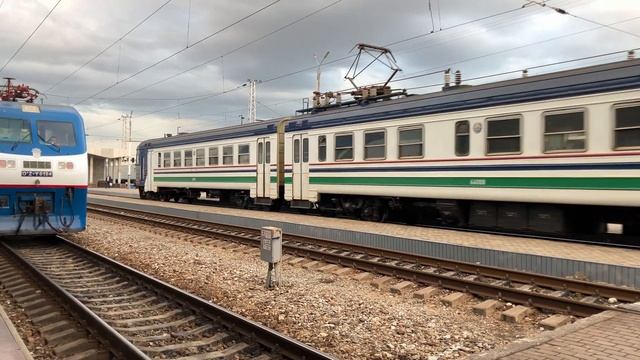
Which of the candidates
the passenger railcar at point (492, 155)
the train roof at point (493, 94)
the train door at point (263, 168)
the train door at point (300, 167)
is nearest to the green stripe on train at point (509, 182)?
the passenger railcar at point (492, 155)

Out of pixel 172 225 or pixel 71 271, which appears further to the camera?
pixel 172 225

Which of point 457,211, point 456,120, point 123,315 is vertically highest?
point 456,120

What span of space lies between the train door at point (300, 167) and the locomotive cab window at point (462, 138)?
21.8ft

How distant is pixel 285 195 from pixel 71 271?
36.8ft

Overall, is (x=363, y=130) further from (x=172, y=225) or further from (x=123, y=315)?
(x=123, y=315)

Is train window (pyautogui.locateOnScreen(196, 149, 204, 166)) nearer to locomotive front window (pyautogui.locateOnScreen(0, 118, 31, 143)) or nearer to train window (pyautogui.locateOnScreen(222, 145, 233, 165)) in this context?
train window (pyautogui.locateOnScreen(222, 145, 233, 165))

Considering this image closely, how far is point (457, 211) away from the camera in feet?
47.3

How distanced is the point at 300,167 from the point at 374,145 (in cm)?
393

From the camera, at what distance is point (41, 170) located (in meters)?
11.6

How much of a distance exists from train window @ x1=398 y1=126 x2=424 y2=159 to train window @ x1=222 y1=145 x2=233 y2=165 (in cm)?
1009

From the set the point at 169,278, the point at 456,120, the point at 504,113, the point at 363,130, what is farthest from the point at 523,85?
the point at 169,278

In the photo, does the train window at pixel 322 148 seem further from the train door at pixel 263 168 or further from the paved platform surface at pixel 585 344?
the paved platform surface at pixel 585 344

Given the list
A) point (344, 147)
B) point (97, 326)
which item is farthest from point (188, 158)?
point (97, 326)

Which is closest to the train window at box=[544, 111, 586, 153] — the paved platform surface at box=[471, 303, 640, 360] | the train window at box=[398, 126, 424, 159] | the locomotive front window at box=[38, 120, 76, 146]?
the train window at box=[398, 126, 424, 159]
